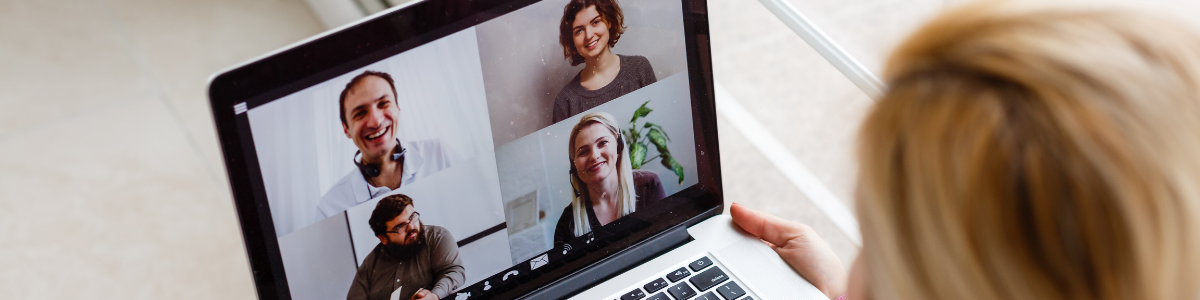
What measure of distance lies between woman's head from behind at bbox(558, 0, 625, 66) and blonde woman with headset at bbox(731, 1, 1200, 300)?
0.24 m

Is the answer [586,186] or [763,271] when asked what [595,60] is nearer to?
[586,186]

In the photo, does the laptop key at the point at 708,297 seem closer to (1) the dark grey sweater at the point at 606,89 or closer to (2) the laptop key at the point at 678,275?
(2) the laptop key at the point at 678,275

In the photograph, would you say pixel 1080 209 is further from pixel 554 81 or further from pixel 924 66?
pixel 554 81

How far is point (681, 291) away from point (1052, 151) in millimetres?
344

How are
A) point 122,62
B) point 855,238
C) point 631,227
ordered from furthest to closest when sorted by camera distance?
point 122,62 → point 855,238 → point 631,227

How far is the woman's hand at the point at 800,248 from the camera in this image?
60 cm

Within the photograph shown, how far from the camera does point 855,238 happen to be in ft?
2.66

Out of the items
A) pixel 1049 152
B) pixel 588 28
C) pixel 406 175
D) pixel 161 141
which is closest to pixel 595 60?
pixel 588 28

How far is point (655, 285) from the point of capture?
0.58 metres

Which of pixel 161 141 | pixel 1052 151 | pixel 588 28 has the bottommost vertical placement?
pixel 1052 151

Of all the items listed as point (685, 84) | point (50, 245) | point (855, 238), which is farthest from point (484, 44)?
point (50, 245)

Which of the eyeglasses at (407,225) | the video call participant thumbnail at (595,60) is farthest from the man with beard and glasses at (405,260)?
the video call participant thumbnail at (595,60)

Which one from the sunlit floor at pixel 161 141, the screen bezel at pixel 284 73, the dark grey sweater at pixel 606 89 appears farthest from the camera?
the sunlit floor at pixel 161 141

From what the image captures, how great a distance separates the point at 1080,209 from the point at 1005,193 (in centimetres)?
2
